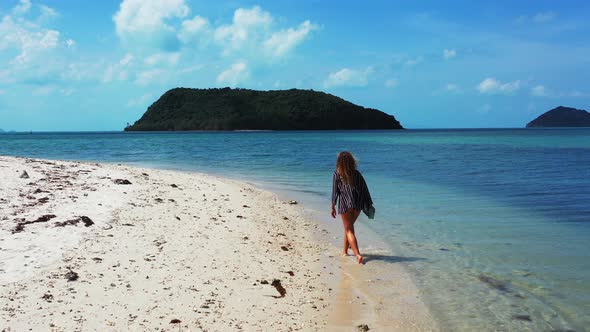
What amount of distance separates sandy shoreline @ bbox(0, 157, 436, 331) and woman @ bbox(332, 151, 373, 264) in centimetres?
50

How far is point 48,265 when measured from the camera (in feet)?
21.1

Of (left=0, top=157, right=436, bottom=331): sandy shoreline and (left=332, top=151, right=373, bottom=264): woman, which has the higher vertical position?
(left=332, top=151, right=373, bottom=264): woman

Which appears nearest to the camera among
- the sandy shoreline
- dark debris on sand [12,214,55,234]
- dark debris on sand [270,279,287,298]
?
the sandy shoreline

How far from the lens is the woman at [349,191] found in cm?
841

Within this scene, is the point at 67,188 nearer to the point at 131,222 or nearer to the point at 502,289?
the point at 131,222

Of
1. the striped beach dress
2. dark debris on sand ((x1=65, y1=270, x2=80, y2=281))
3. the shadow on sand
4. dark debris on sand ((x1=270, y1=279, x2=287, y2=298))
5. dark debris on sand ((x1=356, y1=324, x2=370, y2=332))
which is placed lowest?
the shadow on sand

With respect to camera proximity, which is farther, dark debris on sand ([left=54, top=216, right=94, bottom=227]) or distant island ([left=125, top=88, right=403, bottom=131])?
distant island ([left=125, top=88, right=403, bottom=131])

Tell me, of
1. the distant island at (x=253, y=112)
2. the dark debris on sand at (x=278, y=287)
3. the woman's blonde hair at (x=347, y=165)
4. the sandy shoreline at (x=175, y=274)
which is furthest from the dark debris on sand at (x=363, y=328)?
the distant island at (x=253, y=112)

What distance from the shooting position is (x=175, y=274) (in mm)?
6688

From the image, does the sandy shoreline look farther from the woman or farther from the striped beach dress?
the striped beach dress

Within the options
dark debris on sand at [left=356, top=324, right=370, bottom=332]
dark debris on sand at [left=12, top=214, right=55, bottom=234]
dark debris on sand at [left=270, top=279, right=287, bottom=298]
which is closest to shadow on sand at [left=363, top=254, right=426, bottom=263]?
dark debris on sand at [left=270, top=279, right=287, bottom=298]

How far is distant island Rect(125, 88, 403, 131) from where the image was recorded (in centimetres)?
17275

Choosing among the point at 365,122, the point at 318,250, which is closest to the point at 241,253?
the point at 318,250

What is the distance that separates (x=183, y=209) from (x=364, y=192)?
4.99 m
